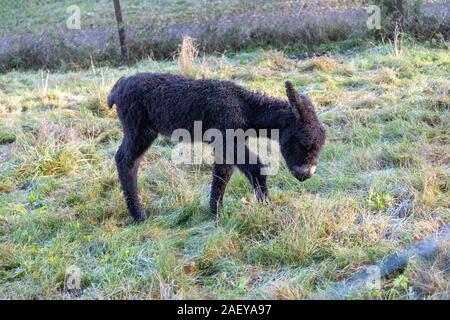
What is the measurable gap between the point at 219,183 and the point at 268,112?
767 millimetres

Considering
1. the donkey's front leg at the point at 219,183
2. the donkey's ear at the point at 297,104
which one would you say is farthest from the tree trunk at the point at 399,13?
the donkey's front leg at the point at 219,183

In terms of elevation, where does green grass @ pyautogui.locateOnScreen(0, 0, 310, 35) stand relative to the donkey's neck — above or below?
below

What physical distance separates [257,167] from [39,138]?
125 inches

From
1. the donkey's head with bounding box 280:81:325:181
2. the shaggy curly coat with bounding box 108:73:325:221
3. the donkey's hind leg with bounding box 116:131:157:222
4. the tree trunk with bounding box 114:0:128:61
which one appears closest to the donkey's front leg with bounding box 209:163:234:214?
the shaggy curly coat with bounding box 108:73:325:221

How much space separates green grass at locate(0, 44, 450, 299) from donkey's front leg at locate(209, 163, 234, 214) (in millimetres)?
117

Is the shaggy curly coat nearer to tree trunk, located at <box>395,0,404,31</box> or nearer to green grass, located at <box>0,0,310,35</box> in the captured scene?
tree trunk, located at <box>395,0,404,31</box>

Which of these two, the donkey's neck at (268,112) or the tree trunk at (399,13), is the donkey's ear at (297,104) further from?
the tree trunk at (399,13)

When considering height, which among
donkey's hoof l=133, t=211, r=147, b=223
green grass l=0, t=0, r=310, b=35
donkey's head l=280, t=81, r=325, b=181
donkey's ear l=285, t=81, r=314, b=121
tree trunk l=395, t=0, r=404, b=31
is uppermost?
donkey's ear l=285, t=81, r=314, b=121

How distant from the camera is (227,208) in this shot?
5020 millimetres

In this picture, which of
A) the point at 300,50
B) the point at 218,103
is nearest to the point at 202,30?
the point at 300,50

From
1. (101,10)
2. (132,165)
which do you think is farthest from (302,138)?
(101,10)

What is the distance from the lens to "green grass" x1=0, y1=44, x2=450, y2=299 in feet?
13.3

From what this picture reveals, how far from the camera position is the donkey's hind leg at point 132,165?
5.26m
